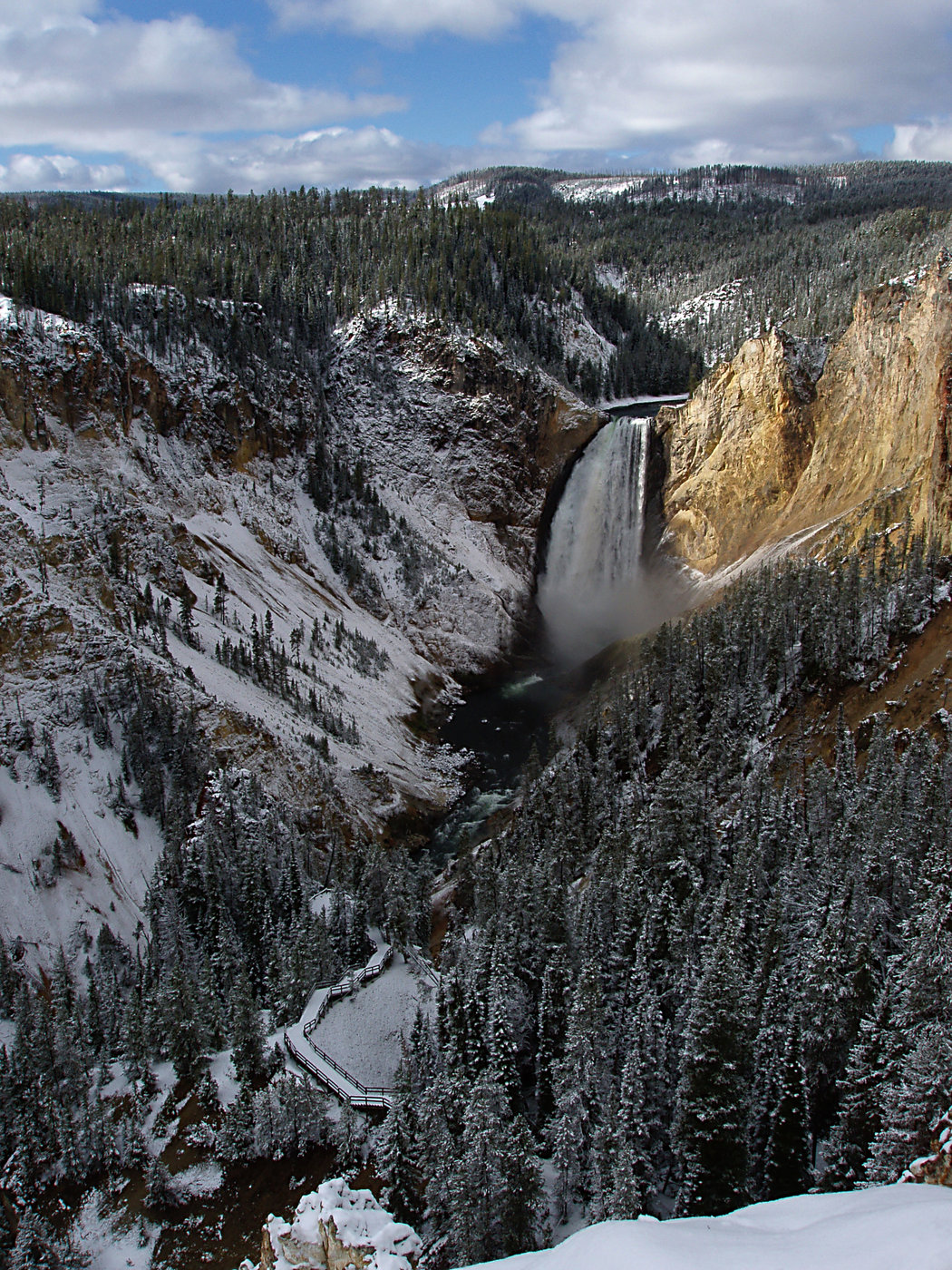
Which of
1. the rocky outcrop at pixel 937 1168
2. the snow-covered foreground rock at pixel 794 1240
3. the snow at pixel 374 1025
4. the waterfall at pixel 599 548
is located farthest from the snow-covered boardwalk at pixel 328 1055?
the waterfall at pixel 599 548

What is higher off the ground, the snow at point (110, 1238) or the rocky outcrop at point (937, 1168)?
the rocky outcrop at point (937, 1168)

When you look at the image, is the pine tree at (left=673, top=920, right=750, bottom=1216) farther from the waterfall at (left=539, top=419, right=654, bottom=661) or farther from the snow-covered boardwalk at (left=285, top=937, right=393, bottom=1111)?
the waterfall at (left=539, top=419, right=654, bottom=661)

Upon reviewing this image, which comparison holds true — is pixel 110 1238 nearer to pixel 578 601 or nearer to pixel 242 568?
pixel 242 568

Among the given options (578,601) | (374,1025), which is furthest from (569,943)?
(578,601)

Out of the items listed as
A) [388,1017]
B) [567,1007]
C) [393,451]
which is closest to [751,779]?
[567,1007]

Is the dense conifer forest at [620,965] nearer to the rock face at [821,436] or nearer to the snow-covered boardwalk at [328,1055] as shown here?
the snow-covered boardwalk at [328,1055]

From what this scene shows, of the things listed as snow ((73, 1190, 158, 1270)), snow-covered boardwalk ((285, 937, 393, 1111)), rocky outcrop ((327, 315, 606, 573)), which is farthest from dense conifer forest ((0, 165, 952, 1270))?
rocky outcrop ((327, 315, 606, 573))
